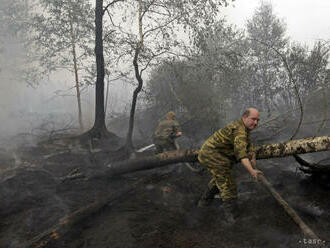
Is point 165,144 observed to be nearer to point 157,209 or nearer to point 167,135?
point 167,135

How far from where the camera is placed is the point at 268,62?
58.8 feet

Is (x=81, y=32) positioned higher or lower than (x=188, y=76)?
higher

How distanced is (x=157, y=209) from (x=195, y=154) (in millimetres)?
1788

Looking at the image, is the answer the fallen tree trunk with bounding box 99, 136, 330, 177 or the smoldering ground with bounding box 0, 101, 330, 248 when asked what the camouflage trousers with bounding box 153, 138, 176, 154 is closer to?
the smoldering ground with bounding box 0, 101, 330, 248

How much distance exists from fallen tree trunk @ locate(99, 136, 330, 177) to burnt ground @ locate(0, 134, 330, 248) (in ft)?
0.93

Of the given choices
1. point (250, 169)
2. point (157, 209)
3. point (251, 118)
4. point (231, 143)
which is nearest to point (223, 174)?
point (231, 143)

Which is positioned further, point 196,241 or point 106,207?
point 106,207

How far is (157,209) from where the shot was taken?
16.5 feet

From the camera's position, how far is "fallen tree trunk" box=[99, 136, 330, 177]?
4586 millimetres

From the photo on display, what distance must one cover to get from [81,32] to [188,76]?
6944 mm

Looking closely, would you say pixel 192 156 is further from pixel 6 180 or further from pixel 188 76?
pixel 188 76

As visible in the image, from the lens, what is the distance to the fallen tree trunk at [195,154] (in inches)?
181

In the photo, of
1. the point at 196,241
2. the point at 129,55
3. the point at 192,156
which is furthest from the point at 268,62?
the point at 196,241

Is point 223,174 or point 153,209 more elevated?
point 223,174
